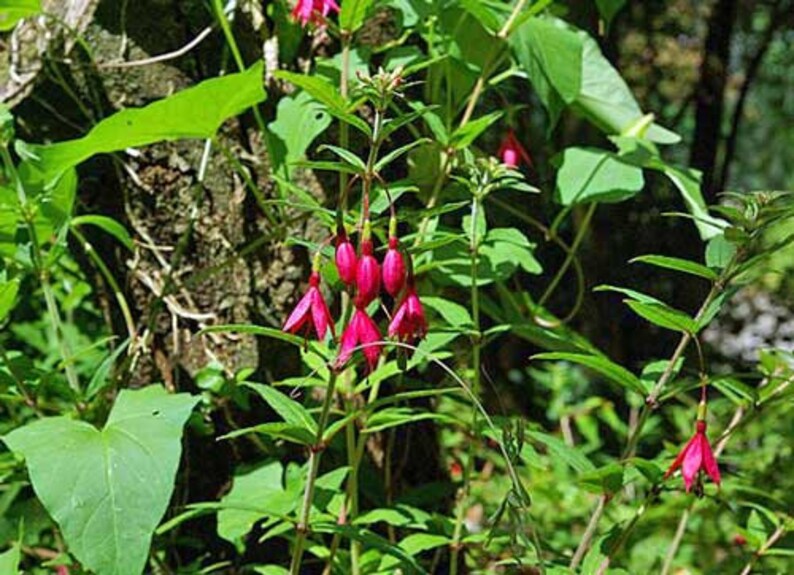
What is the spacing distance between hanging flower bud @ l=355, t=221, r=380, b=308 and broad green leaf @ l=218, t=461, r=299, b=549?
7.4 inches

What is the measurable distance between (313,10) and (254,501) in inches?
15.0

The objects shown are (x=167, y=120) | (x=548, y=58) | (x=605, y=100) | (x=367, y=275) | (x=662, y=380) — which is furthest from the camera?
(x=605, y=100)

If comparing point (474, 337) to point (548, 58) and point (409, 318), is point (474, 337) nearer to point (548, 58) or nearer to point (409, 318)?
point (409, 318)

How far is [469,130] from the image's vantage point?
2.83ft

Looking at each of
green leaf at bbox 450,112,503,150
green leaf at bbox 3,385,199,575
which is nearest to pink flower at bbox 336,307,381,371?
green leaf at bbox 3,385,199,575

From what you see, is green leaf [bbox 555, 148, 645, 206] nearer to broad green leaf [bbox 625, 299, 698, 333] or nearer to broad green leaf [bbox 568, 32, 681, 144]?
broad green leaf [bbox 568, 32, 681, 144]

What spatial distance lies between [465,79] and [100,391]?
0.43 meters

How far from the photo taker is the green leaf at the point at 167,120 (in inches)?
32.8

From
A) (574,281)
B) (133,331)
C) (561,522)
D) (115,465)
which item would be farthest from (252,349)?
(574,281)

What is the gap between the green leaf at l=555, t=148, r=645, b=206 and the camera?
1042 millimetres

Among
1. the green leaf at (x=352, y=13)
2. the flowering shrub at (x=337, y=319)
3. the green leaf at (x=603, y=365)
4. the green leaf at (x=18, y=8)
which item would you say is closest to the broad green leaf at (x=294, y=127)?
the flowering shrub at (x=337, y=319)

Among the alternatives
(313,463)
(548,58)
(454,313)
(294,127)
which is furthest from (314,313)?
(548,58)

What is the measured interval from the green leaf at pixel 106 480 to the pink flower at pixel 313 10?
0.30 metres

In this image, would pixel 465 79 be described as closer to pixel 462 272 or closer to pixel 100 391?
pixel 462 272
